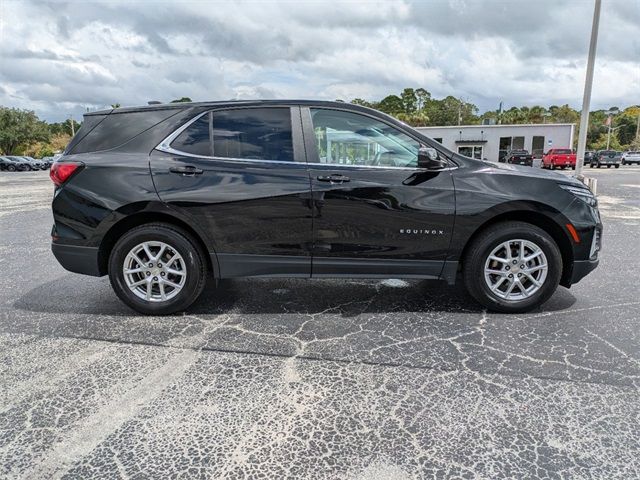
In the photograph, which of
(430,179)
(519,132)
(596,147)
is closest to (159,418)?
(430,179)

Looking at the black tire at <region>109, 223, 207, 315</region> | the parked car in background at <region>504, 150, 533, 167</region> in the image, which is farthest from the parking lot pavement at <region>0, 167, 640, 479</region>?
the parked car in background at <region>504, 150, 533, 167</region>

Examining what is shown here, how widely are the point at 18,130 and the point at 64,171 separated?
3077 inches

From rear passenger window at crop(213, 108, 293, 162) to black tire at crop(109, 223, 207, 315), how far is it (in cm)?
78

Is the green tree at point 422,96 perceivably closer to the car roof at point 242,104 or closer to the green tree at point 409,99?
the green tree at point 409,99

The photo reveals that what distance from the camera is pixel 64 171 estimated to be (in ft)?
12.8

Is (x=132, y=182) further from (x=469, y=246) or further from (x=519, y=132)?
(x=519, y=132)

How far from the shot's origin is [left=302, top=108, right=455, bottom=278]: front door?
149 inches

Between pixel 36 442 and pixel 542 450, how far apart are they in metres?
2.50

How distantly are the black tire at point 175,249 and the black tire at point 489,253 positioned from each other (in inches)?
90.7

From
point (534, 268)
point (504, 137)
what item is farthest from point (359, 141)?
point (504, 137)

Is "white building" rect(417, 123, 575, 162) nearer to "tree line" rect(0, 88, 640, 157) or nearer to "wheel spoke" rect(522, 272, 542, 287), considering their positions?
"tree line" rect(0, 88, 640, 157)

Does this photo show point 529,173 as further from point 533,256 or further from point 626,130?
point 626,130

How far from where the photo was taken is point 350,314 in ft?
13.3

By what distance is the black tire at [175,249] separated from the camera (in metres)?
3.88
